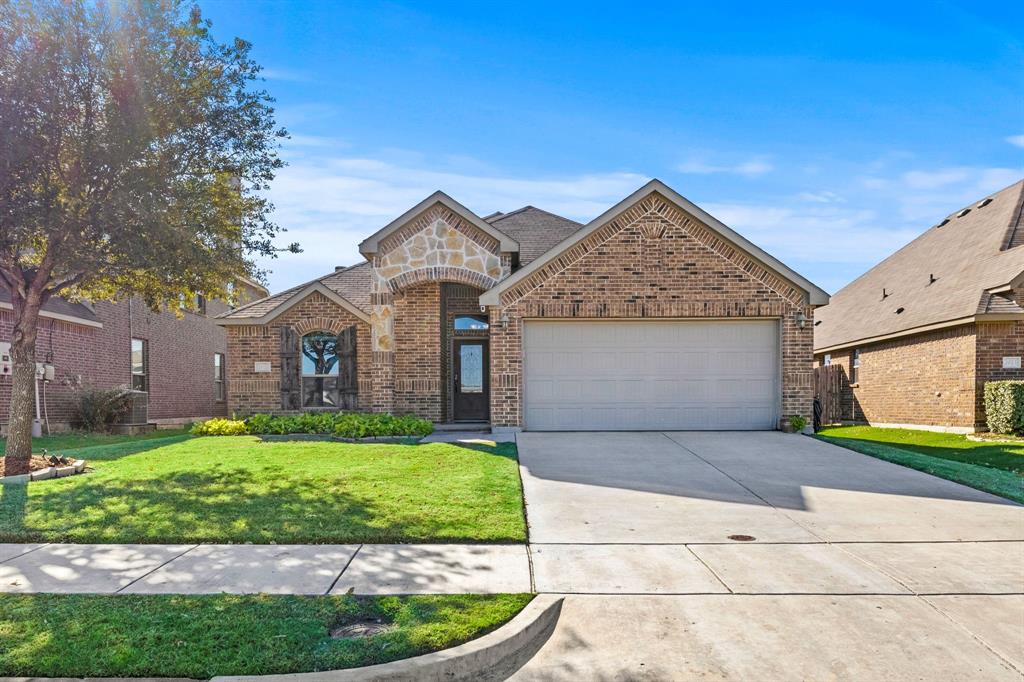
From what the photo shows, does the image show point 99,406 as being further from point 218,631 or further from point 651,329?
point 218,631

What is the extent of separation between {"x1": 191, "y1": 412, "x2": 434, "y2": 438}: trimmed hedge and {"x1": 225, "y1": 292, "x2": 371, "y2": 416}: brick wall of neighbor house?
56.5 inches

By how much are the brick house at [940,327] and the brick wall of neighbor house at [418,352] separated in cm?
1286

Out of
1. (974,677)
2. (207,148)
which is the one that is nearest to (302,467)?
(207,148)

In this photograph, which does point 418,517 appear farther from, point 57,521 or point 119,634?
point 57,521

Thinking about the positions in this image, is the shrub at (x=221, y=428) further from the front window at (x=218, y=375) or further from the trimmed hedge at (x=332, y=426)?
the front window at (x=218, y=375)

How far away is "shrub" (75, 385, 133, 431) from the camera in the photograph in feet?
60.3

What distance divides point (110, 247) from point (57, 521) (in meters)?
4.99

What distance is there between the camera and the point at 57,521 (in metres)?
7.02

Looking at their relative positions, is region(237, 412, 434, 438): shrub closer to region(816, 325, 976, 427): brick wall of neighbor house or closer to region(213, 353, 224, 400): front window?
region(816, 325, 976, 427): brick wall of neighbor house

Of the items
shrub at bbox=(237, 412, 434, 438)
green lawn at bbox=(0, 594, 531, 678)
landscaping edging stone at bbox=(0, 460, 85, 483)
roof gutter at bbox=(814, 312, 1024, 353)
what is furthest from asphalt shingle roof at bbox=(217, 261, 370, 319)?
roof gutter at bbox=(814, 312, 1024, 353)

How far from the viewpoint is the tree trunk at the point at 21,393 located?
9945 mm

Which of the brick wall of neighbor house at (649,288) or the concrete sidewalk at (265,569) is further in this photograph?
the brick wall of neighbor house at (649,288)

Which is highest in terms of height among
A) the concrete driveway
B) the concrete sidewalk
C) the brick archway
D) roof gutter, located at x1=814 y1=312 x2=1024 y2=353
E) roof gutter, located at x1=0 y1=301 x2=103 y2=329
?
the brick archway

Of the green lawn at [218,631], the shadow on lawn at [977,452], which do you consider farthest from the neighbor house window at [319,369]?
the green lawn at [218,631]
